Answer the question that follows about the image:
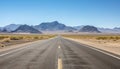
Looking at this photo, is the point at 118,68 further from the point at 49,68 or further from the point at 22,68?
the point at 22,68

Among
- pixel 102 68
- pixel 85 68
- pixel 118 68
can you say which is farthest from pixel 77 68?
pixel 118 68

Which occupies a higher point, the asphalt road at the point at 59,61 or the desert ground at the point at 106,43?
the asphalt road at the point at 59,61

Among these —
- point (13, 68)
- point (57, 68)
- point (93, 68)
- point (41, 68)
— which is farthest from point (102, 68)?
point (13, 68)

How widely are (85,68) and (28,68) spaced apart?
8.17ft

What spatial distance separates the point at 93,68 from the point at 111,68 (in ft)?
2.56

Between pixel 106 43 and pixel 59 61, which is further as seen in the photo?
pixel 106 43

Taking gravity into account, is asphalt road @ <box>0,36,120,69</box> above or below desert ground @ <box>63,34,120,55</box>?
above

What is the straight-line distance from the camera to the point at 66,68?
364 inches

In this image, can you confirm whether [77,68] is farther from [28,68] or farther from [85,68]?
[28,68]

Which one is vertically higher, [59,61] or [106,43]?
[59,61]

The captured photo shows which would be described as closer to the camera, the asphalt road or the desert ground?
the asphalt road

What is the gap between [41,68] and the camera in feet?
29.9

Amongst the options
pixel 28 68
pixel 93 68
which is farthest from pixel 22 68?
pixel 93 68

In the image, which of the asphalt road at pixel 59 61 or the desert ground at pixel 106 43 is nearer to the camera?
the asphalt road at pixel 59 61
